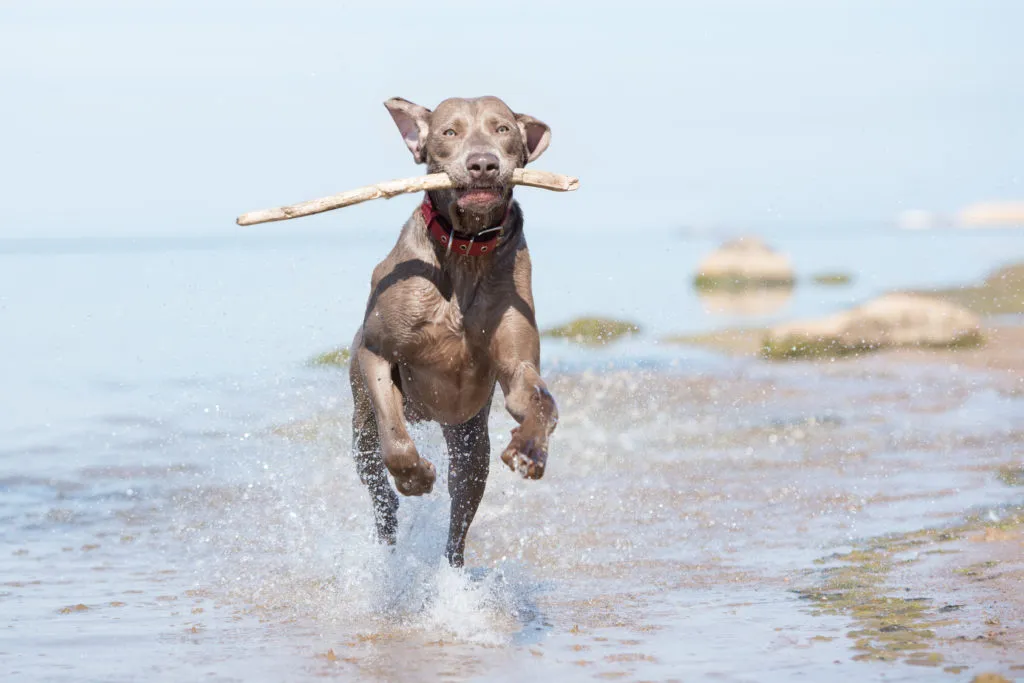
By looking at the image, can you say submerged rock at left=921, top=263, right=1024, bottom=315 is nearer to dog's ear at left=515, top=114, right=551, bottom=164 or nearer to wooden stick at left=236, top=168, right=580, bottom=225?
dog's ear at left=515, top=114, right=551, bottom=164

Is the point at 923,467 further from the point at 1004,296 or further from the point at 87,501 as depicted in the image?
the point at 1004,296

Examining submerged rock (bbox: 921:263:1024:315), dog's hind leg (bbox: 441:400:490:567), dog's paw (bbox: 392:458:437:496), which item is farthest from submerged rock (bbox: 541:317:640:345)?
dog's paw (bbox: 392:458:437:496)

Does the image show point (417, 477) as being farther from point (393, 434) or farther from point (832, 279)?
point (832, 279)

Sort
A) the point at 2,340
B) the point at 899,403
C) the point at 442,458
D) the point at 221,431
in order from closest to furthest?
the point at 442,458 < the point at 221,431 < the point at 899,403 < the point at 2,340

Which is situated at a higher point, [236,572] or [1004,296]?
[1004,296]

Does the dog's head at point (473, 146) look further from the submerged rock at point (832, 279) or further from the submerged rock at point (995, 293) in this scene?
the submerged rock at point (832, 279)

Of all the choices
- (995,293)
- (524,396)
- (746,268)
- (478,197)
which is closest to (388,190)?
(478,197)

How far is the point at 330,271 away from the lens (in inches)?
1500

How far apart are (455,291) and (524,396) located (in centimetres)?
70

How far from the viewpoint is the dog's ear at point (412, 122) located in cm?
678

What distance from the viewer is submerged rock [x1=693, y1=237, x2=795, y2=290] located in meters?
37.6

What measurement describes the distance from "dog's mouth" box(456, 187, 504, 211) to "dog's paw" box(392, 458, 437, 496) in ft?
3.96

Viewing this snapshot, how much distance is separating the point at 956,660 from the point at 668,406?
30.2 feet

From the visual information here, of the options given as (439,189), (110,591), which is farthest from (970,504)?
(110,591)
